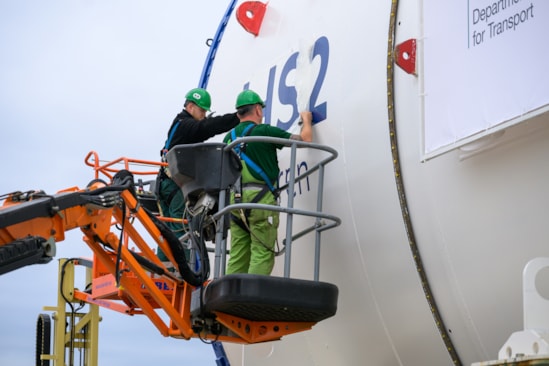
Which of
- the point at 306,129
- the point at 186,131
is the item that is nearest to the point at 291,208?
the point at 306,129

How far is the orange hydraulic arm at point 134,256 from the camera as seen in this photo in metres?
5.42

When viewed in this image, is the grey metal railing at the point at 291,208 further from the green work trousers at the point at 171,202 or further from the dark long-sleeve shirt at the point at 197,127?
the green work trousers at the point at 171,202

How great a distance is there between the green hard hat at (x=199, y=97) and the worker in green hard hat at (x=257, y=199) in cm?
129

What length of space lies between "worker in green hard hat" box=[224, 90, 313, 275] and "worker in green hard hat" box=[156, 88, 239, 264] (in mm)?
760

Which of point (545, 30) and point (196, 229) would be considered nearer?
point (545, 30)

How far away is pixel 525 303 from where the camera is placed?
4398mm

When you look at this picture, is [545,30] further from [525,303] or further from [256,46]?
[256,46]

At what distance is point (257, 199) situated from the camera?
6.51 m

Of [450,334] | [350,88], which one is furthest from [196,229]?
[450,334]

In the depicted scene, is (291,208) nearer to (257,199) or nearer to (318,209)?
(318,209)

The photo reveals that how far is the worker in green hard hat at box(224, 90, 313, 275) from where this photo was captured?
641cm

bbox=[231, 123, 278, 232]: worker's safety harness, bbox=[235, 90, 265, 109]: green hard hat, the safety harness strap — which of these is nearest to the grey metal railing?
bbox=[231, 123, 278, 232]: worker's safety harness

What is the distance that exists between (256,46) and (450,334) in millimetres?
3354

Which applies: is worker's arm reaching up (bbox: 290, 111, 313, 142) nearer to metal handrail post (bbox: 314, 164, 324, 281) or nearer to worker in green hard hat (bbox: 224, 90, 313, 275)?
worker in green hard hat (bbox: 224, 90, 313, 275)
